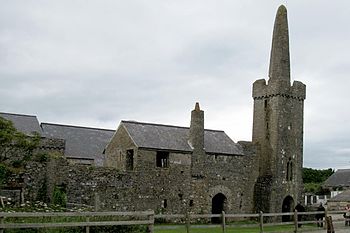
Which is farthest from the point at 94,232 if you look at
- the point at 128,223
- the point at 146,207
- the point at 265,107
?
the point at 265,107

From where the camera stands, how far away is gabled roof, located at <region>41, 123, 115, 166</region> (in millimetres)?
51438

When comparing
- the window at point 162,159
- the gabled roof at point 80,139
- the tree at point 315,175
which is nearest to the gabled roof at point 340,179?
the tree at point 315,175

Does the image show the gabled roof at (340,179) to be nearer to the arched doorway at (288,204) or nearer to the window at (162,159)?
the arched doorway at (288,204)

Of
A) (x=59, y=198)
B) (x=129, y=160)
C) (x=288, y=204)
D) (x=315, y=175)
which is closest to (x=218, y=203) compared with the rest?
(x=288, y=204)

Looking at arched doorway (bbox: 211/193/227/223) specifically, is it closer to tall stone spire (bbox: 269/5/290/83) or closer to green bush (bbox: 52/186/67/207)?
tall stone spire (bbox: 269/5/290/83)

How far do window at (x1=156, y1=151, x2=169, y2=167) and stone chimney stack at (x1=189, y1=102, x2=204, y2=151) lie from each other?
2.50m

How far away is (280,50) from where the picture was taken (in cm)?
4972

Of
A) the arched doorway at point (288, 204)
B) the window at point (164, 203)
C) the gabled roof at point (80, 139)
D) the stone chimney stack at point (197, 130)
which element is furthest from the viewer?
the gabled roof at point (80, 139)

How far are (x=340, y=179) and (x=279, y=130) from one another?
45.0m

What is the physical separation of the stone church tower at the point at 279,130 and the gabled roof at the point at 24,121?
19355 mm

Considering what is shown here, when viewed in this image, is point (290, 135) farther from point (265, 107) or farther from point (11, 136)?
point (11, 136)

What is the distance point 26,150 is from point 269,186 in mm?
21649

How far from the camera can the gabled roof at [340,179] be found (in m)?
86.6

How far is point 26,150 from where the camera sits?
34.3m
